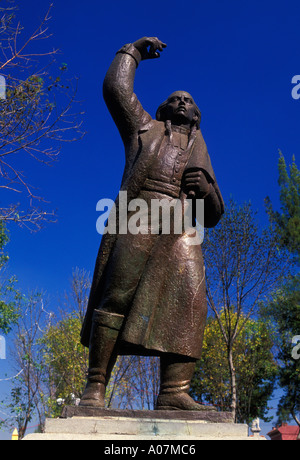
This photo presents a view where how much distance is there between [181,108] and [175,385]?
277 centimetres

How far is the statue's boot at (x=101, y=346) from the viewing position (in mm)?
4152

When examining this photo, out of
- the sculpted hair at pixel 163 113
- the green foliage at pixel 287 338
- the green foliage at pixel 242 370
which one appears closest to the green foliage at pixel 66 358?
the green foliage at pixel 242 370

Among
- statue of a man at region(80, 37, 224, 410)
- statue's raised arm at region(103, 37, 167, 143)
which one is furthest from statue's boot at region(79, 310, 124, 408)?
statue's raised arm at region(103, 37, 167, 143)

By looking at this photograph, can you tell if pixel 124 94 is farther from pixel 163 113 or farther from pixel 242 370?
pixel 242 370

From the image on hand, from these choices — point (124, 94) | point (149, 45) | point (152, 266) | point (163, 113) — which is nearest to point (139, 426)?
point (152, 266)

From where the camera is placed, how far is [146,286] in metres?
4.33

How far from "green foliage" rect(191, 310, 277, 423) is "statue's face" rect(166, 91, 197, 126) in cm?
2008

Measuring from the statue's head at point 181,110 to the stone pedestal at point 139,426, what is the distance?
291 cm

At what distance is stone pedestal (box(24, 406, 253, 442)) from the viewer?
3467 millimetres

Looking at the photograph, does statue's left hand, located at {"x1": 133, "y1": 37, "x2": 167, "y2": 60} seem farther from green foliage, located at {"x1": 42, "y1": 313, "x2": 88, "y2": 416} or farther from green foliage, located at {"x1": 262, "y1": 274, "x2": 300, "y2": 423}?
green foliage, located at {"x1": 262, "y1": 274, "x2": 300, "y2": 423}

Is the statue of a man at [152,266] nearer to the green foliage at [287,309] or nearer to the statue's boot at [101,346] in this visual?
the statue's boot at [101,346]

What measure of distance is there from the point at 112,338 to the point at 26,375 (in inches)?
850

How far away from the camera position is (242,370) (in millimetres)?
24375

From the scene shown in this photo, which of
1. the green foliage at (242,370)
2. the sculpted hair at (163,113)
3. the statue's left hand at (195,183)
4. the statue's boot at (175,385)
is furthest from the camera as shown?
the green foliage at (242,370)
